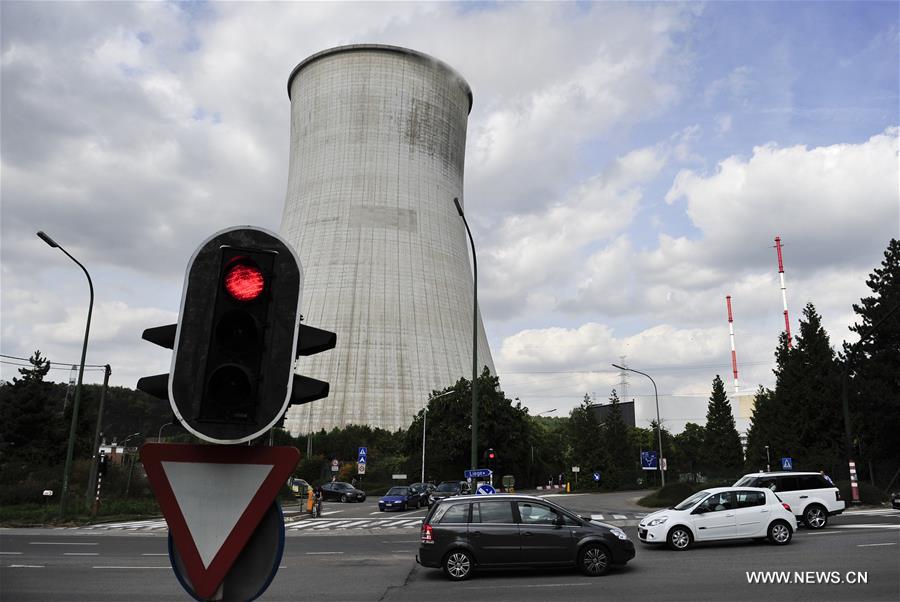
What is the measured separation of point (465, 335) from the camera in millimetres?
40594

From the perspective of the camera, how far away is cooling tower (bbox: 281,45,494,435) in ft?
127

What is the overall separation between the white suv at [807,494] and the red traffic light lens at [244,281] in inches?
636

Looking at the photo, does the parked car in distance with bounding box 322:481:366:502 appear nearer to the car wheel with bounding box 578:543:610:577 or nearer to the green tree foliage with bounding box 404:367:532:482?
the green tree foliage with bounding box 404:367:532:482

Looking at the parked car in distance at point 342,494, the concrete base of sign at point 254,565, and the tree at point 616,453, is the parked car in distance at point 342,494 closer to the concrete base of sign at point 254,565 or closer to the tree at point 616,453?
the tree at point 616,453

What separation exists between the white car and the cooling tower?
26.9 m

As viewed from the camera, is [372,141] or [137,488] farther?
[372,141]

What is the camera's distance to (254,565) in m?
2.45

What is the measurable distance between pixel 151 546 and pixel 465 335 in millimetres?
27329

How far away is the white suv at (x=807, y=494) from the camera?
15828 millimetres

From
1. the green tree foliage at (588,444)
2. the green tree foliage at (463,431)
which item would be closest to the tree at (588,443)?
the green tree foliage at (588,444)

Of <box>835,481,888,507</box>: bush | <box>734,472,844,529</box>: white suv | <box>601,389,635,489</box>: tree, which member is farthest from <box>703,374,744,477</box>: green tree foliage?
<box>734,472,844,529</box>: white suv

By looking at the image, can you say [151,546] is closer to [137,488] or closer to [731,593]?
[731,593]

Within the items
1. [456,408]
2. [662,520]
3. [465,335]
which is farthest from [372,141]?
[662,520]

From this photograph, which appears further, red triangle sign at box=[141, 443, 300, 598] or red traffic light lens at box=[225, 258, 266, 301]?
red traffic light lens at box=[225, 258, 266, 301]
